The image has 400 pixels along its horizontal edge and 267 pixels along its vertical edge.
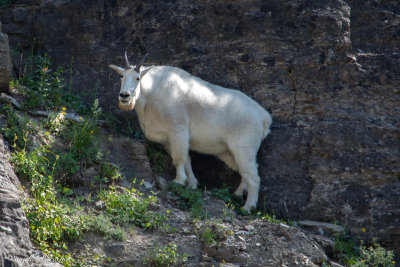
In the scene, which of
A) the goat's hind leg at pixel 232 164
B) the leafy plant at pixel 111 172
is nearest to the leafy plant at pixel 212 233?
the leafy plant at pixel 111 172

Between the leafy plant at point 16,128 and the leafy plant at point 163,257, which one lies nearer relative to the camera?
the leafy plant at point 163,257

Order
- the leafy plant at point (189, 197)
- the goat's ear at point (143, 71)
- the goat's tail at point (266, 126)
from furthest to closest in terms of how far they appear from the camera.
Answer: the goat's tail at point (266, 126) < the goat's ear at point (143, 71) < the leafy plant at point (189, 197)

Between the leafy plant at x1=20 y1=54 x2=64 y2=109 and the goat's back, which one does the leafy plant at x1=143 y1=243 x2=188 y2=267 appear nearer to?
the goat's back

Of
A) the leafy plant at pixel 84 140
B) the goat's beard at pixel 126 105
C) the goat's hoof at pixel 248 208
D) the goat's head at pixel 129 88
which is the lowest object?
the goat's hoof at pixel 248 208

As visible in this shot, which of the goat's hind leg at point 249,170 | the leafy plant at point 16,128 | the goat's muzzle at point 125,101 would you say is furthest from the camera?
the goat's hind leg at point 249,170

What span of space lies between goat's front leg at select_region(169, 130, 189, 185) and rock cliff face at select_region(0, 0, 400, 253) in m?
1.47

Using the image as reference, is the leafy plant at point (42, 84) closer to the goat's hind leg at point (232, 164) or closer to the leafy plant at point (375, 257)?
the goat's hind leg at point (232, 164)

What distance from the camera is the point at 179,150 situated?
32.0 ft

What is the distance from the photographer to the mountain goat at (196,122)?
9.79 m

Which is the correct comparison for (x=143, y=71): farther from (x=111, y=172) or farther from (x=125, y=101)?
(x=111, y=172)

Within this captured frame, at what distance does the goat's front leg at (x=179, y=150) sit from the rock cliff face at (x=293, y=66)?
4.82 ft

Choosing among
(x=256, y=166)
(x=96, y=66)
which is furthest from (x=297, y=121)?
(x=96, y=66)

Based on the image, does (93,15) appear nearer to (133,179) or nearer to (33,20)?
(33,20)

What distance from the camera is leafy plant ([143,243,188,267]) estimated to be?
23.5 ft
